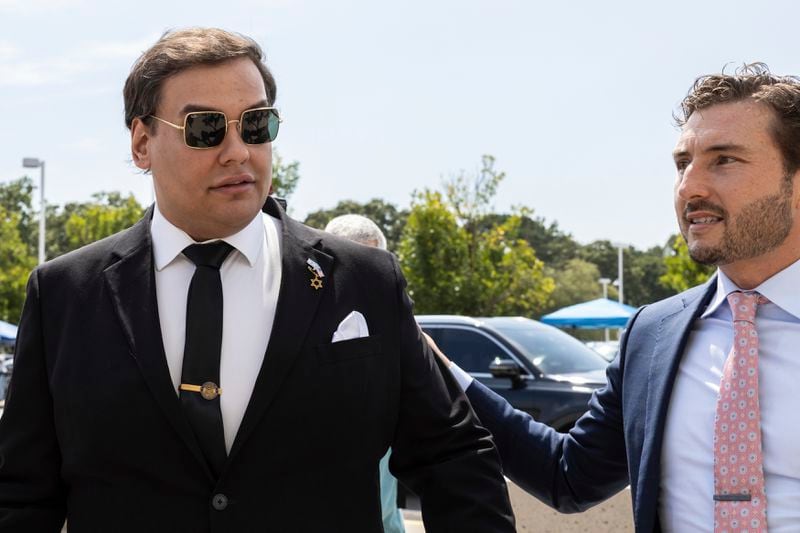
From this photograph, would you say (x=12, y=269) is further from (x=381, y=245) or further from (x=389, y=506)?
(x=389, y=506)

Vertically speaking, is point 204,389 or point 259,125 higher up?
point 259,125

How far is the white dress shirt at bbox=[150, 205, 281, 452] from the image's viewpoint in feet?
7.09

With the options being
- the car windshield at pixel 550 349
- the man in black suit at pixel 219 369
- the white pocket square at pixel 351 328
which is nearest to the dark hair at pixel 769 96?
Result: the man in black suit at pixel 219 369

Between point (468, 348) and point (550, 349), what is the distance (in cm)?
83

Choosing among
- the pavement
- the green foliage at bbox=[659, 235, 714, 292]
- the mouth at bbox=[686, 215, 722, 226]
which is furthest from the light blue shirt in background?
the green foliage at bbox=[659, 235, 714, 292]

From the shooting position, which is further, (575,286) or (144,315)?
(575,286)

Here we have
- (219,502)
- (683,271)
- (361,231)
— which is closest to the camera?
(219,502)

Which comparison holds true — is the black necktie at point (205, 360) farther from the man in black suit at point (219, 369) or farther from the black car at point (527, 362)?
the black car at point (527, 362)

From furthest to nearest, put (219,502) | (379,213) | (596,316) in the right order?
(379,213) < (596,316) < (219,502)

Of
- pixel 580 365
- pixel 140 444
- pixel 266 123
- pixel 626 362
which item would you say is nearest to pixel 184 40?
pixel 266 123

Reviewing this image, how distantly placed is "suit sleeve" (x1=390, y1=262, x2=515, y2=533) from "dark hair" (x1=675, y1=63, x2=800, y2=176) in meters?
1.01

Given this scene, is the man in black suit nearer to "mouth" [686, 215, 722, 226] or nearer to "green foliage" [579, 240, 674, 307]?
"mouth" [686, 215, 722, 226]

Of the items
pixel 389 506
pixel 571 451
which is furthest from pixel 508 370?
pixel 571 451

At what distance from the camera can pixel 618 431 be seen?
9.35 feet
